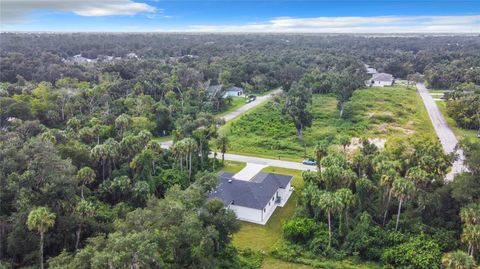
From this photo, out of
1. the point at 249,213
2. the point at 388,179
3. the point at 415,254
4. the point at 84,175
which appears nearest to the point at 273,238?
the point at 249,213

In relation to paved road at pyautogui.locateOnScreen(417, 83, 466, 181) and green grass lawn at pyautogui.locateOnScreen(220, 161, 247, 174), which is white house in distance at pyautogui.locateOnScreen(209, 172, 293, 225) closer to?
green grass lawn at pyautogui.locateOnScreen(220, 161, 247, 174)

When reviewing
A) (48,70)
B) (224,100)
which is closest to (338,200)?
(224,100)

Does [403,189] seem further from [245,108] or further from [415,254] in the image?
[245,108]

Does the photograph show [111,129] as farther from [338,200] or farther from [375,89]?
[375,89]

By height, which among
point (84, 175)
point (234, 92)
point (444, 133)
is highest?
point (84, 175)

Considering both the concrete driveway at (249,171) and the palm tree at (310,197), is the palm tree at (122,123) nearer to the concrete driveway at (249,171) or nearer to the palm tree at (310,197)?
the concrete driveway at (249,171)

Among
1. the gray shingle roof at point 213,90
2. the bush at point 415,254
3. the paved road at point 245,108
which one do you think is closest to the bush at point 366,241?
the bush at point 415,254
